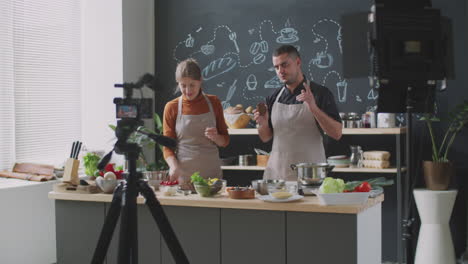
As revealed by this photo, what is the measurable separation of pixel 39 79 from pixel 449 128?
3317 millimetres

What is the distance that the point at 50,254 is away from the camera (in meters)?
4.71

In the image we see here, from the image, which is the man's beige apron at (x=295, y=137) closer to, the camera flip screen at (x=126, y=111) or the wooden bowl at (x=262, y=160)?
the wooden bowl at (x=262, y=160)

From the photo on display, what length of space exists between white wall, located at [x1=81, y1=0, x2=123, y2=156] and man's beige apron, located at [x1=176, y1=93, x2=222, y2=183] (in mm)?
1632

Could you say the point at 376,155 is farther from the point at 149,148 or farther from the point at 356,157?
the point at 149,148

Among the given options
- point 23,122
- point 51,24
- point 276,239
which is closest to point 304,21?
point 51,24

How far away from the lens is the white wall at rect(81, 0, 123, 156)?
5359mm

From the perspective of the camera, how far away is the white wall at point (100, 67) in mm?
5359

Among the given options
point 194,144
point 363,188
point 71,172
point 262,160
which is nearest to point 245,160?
point 262,160

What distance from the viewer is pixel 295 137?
150 inches

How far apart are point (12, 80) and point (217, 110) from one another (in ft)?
6.09

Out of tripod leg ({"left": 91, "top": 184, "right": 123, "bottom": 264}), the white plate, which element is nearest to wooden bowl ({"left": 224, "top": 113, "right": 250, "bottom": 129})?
the white plate

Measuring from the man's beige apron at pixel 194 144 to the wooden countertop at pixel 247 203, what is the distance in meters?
0.57

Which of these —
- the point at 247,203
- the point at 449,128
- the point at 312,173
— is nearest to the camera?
the point at 247,203

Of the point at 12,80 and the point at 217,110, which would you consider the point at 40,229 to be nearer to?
the point at 12,80
